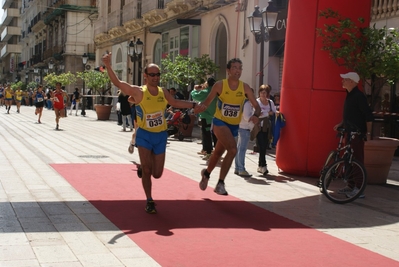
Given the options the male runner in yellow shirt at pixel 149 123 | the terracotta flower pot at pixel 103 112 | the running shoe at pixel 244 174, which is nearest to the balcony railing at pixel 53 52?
the terracotta flower pot at pixel 103 112

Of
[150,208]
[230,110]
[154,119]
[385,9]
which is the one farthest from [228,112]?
[385,9]

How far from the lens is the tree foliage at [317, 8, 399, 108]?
35.8 feet

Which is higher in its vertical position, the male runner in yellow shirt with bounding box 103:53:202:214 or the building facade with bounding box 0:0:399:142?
the building facade with bounding box 0:0:399:142

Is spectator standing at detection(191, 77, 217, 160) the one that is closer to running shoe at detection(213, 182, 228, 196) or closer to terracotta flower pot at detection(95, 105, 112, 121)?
running shoe at detection(213, 182, 228, 196)

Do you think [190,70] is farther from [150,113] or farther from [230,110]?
[150,113]

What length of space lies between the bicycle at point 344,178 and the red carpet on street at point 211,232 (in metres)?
1.25

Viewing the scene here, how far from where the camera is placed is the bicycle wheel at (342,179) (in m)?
9.25

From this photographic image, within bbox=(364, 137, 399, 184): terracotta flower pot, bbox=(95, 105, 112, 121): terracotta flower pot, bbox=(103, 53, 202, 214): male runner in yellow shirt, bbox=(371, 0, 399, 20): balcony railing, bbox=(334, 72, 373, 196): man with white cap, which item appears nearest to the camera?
bbox=(103, 53, 202, 214): male runner in yellow shirt

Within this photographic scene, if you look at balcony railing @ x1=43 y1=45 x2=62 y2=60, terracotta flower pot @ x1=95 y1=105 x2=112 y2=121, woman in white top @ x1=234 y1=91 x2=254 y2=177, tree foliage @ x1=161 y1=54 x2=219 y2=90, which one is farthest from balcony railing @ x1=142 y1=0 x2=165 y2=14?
balcony railing @ x1=43 y1=45 x2=62 y2=60

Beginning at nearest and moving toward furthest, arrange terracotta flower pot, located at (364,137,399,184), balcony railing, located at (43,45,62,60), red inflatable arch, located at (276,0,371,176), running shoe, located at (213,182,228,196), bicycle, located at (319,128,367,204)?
bicycle, located at (319,128,367,204) < running shoe, located at (213,182,228,196) < terracotta flower pot, located at (364,137,399,184) < red inflatable arch, located at (276,0,371,176) < balcony railing, located at (43,45,62,60)

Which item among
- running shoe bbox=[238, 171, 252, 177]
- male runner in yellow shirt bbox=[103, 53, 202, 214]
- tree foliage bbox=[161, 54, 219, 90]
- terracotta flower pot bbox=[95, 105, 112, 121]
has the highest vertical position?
tree foliage bbox=[161, 54, 219, 90]

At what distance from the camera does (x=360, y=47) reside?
11.3 metres

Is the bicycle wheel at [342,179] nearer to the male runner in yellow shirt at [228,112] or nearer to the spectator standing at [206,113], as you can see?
the male runner in yellow shirt at [228,112]

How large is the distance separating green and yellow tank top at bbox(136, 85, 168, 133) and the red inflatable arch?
4.44m
